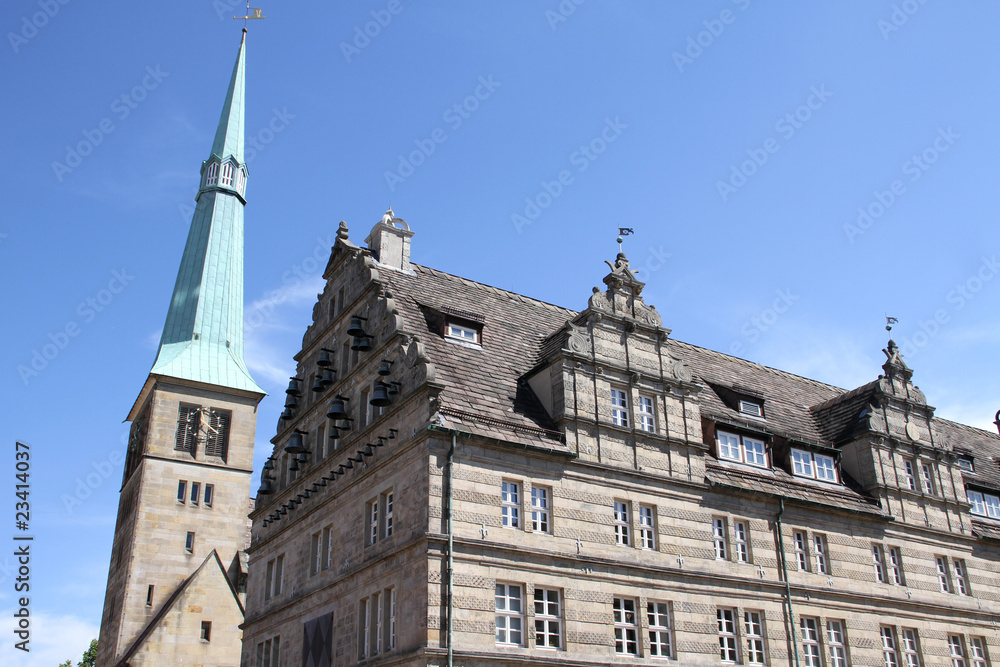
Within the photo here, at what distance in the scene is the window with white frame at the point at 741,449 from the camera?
33.9m

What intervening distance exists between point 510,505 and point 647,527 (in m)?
5.27

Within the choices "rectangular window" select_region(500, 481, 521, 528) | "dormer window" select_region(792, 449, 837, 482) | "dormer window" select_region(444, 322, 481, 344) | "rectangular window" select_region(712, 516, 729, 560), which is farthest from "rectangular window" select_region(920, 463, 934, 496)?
"dormer window" select_region(444, 322, 481, 344)

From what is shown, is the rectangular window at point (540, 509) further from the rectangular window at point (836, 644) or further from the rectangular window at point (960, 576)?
the rectangular window at point (960, 576)

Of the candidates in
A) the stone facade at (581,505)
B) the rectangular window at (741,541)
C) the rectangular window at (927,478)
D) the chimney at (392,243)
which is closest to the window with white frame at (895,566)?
the stone facade at (581,505)

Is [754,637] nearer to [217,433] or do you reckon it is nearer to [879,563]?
[879,563]

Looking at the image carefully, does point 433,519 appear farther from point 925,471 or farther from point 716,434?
point 925,471

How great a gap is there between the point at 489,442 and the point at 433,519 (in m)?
3.11

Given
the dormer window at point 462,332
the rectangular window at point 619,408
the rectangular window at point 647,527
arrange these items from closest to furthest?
the rectangular window at point 647,527, the rectangular window at point 619,408, the dormer window at point 462,332

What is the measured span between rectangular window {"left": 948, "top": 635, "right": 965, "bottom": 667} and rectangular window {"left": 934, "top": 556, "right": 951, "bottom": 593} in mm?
1833

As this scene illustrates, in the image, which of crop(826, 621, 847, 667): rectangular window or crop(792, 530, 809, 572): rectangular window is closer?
crop(826, 621, 847, 667): rectangular window

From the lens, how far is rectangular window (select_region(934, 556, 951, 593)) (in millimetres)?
36281

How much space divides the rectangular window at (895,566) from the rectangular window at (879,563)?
327 mm

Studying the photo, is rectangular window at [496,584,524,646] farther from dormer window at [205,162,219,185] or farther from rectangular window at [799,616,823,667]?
dormer window at [205,162,219,185]

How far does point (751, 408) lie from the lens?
123 ft
